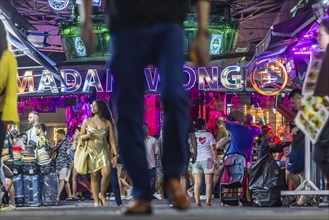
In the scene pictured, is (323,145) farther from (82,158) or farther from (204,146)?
(204,146)

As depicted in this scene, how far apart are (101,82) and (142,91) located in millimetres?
17790

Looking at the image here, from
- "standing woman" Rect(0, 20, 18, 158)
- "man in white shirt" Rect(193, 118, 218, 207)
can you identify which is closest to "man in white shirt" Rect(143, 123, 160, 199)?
"man in white shirt" Rect(193, 118, 218, 207)

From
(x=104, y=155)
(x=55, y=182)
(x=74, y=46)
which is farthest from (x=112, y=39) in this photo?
(x=74, y=46)

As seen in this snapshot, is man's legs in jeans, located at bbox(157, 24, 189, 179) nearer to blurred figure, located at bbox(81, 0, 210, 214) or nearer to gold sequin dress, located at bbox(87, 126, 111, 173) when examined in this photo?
blurred figure, located at bbox(81, 0, 210, 214)

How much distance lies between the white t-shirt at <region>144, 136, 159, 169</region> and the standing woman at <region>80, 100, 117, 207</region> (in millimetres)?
3144

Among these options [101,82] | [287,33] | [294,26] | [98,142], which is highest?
[294,26]

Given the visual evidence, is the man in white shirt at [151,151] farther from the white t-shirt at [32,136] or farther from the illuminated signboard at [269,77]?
the illuminated signboard at [269,77]

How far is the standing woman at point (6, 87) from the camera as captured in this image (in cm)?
671

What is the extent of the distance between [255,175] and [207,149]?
1399 millimetres

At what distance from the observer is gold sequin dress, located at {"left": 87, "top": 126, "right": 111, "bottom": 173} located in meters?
13.5

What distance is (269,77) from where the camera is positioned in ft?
64.3

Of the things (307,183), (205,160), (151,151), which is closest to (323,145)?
(307,183)

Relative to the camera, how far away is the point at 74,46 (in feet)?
96.8

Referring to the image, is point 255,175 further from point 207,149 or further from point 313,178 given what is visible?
point 313,178
